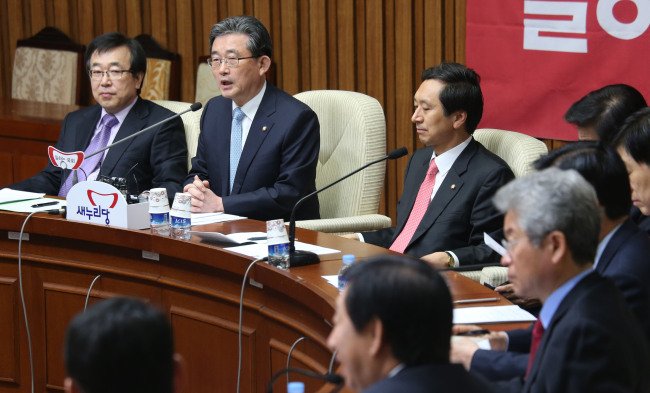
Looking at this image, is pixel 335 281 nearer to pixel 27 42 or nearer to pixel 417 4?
pixel 417 4

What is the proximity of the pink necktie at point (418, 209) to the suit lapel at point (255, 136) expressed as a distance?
29.4 inches

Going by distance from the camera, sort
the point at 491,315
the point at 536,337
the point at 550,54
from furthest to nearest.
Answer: the point at 550,54
the point at 491,315
the point at 536,337

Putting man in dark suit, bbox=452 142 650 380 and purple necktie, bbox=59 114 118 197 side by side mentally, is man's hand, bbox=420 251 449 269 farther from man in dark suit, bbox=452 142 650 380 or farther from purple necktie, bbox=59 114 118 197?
purple necktie, bbox=59 114 118 197

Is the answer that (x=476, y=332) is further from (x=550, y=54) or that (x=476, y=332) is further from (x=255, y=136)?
(x=550, y=54)

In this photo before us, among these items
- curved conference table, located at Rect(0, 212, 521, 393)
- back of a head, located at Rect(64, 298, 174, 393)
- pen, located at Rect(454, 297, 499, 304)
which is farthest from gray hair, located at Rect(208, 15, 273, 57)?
back of a head, located at Rect(64, 298, 174, 393)

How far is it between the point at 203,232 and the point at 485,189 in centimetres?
96

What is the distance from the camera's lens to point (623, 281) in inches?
78.5

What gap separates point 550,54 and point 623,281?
2.56 metres

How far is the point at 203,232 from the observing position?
3.17 meters

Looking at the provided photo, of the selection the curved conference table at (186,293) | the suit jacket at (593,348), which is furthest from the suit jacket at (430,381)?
the curved conference table at (186,293)

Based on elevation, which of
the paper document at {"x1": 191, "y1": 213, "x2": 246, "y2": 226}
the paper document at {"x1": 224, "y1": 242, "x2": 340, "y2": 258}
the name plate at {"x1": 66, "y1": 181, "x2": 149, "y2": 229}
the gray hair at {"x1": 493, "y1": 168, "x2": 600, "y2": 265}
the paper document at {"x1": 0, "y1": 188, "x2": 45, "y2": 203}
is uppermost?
the gray hair at {"x1": 493, "y1": 168, "x2": 600, "y2": 265}

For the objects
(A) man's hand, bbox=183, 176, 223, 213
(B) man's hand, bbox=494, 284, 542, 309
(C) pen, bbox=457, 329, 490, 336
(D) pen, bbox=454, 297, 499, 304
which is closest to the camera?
(C) pen, bbox=457, 329, 490, 336

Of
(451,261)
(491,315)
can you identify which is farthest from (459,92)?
(491,315)

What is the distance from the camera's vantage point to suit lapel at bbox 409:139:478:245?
10.8ft
